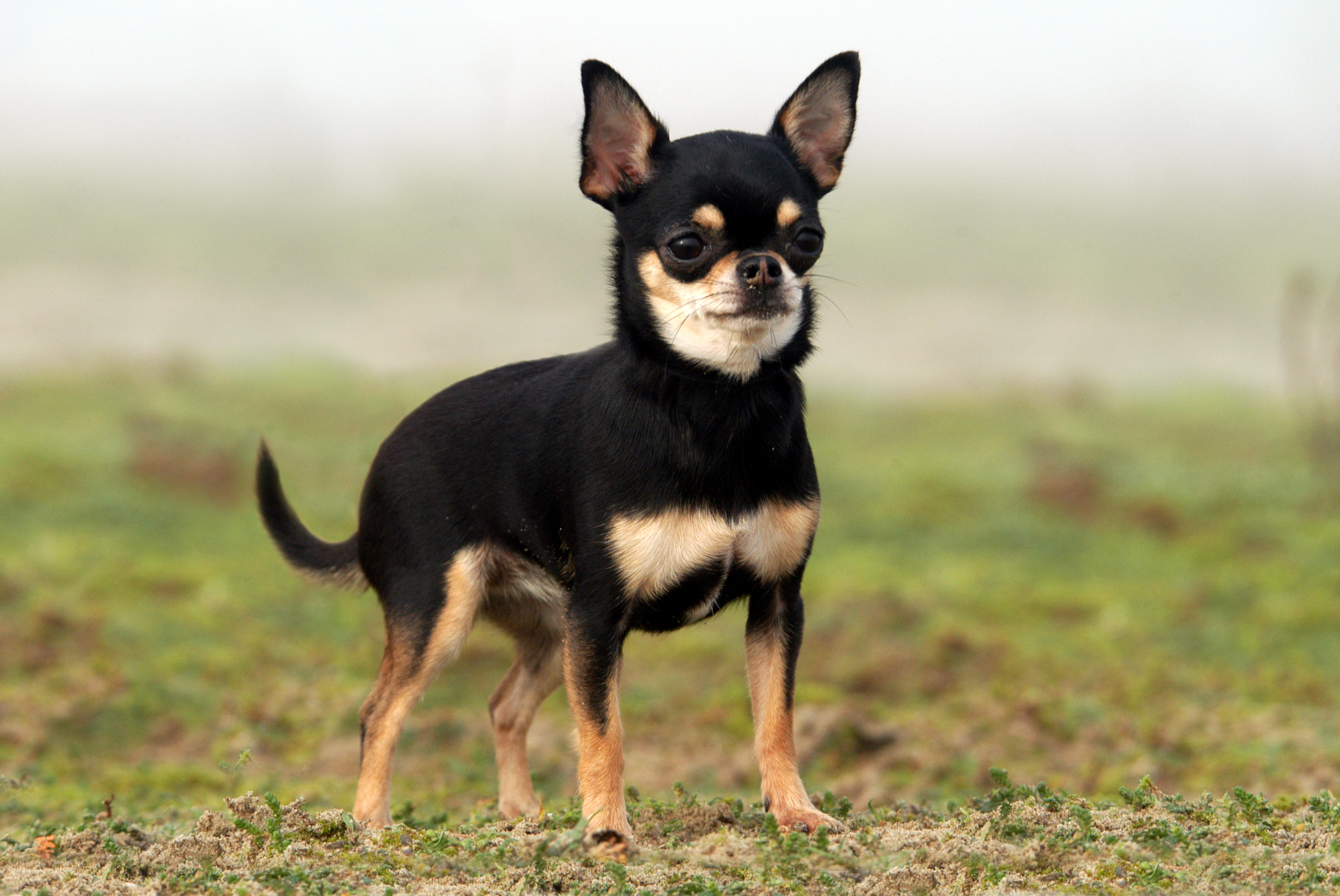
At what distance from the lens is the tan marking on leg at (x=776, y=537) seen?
464 cm

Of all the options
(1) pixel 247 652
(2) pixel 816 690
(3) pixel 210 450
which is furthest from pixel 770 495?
(3) pixel 210 450

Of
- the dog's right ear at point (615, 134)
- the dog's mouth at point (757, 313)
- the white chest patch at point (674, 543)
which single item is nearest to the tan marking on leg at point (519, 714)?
the white chest patch at point (674, 543)

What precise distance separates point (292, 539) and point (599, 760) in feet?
7.82

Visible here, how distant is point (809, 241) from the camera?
4.61 m

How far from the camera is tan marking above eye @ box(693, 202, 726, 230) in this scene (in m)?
4.43

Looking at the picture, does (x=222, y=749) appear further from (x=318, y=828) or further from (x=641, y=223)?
(x=641, y=223)

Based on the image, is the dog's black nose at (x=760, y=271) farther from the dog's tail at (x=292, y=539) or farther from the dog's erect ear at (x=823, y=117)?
the dog's tail at (x=292, y=539)

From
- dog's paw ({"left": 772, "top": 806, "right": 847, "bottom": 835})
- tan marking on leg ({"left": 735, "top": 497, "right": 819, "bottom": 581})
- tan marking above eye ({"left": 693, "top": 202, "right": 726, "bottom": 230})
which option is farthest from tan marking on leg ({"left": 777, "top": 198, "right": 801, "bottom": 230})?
dog's paw ({"left": 772, "top": 806, "right": 847, "bottom": 835})

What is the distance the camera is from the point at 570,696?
4.66 m

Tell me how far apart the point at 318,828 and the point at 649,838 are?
120cm

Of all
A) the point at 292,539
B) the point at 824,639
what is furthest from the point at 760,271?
the point at 824,639

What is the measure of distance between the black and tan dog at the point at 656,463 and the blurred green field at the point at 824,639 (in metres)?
1.18

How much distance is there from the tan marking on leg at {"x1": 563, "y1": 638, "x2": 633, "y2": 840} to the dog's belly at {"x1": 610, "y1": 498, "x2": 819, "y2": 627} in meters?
0.34

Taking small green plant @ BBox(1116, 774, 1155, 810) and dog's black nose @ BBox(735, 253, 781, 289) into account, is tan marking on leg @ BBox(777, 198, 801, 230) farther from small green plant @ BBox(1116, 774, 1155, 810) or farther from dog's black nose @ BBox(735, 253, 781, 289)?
small green plant @ BBox(1116, 774, 1155, 810)
